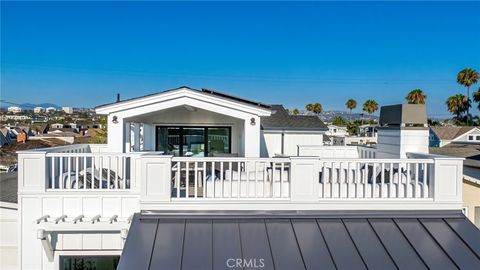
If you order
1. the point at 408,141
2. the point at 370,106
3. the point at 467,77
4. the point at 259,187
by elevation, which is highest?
the point at 467,77

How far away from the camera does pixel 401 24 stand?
19828mm

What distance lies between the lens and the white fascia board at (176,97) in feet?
25.1

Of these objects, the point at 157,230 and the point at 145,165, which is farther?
the point at 145,165

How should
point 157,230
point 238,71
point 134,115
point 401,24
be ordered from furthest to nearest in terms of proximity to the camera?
point 238,71 < point 401,24 < point 134,115 < point 157,230

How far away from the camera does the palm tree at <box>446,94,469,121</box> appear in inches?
2028

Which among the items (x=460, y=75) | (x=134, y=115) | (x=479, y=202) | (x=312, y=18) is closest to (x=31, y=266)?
(x=134, y=115)

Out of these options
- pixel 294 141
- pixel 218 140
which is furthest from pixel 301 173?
pixel 294 141

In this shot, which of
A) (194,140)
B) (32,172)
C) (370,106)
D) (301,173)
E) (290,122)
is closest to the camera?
(301,173)

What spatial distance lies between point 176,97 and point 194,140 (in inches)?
123

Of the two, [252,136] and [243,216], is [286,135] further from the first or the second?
[243,216]

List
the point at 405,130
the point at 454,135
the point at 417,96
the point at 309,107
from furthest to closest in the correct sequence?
1. the point at 309,107
2. the point at 417,96
3. the point at 454,135
4. the point at 405,130

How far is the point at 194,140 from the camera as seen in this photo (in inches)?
419

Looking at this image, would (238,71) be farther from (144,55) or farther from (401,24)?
(401,24)

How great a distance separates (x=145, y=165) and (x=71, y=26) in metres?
20.5
